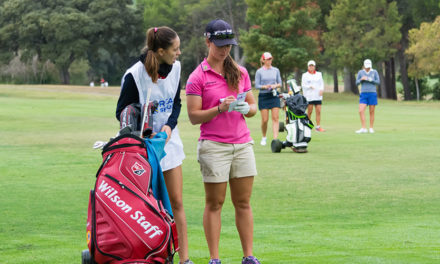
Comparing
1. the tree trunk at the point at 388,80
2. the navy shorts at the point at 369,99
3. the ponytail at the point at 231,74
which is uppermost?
the ponytail at the point at 231,74

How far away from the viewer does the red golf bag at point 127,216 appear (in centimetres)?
525

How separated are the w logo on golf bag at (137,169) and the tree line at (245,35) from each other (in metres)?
55.9

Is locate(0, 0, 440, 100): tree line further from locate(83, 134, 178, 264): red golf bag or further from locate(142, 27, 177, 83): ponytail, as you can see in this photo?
locate(83, 134, 178, 264): red golf bag

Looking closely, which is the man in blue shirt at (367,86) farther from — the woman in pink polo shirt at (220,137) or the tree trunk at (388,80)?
the tree trunk at (388,80)

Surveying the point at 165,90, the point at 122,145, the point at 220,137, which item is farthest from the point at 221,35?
the point at 122,145

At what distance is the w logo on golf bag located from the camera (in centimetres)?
546


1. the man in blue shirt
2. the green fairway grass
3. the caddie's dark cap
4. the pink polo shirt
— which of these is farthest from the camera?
the man in blue shirt

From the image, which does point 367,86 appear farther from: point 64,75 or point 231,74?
point 64,75

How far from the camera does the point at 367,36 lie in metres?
64.6

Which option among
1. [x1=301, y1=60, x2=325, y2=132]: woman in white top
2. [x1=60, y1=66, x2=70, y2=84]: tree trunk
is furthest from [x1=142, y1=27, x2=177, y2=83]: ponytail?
[x1=60, y1=66, x2=70, y2=84]: tree trunk

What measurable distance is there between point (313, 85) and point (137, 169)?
1841cm

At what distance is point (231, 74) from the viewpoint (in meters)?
6.52

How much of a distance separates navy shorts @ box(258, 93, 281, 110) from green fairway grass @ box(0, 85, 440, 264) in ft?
3.20

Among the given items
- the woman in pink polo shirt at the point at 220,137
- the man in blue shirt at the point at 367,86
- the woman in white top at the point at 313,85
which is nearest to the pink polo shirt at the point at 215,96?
the woman in pink polo shirt at the point at 220,137
